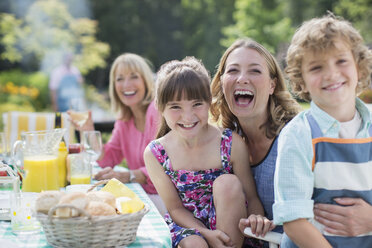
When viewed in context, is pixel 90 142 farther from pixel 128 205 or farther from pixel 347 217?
pixel 347 217

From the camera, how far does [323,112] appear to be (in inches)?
67.5

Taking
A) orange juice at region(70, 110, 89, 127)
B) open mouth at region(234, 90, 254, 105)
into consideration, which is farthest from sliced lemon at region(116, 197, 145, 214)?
orange juice at region(70, 110, 89, 127)

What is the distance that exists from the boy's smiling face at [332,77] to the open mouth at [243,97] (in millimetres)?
644

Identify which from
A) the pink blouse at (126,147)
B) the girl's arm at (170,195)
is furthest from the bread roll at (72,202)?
the pink blouse at (126,147)

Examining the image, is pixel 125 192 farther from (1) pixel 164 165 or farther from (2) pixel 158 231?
(1) pixel 164 165

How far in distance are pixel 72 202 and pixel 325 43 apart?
113cm

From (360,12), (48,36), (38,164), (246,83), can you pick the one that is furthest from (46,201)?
(360,12)

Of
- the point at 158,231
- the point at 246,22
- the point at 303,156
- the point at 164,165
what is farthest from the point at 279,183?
the point at 246,22

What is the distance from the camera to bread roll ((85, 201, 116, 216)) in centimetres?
143

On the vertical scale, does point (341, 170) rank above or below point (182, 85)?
below

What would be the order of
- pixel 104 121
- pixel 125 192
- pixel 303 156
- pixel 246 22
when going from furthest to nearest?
1. pixel 246 22
2. pixel 104 121
3. pixel 125 192
4. pixel 303 156

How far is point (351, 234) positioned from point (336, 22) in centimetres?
85

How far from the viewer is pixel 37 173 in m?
2.12

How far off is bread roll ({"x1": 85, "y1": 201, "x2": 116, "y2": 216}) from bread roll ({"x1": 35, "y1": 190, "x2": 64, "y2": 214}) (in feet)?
0.40
